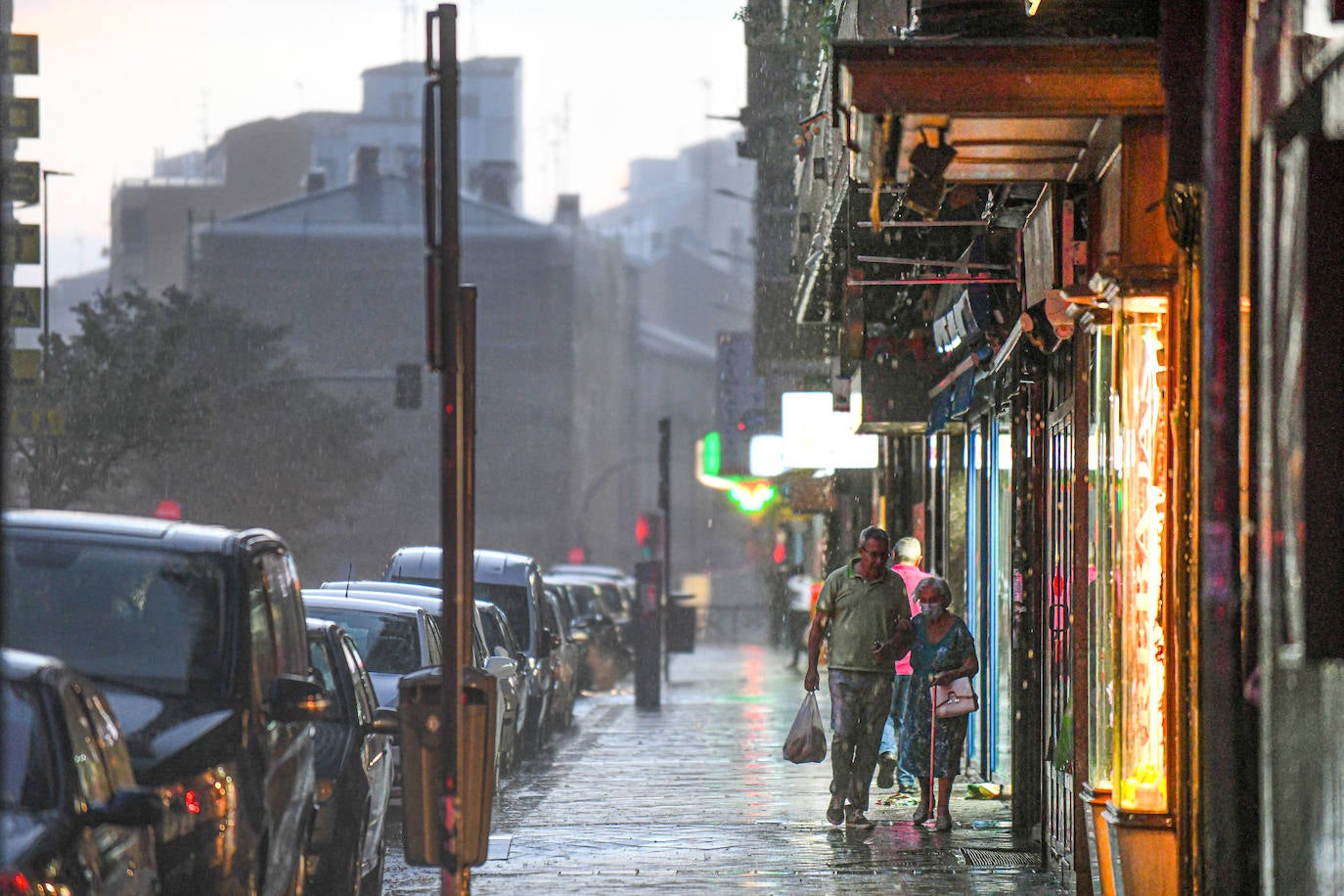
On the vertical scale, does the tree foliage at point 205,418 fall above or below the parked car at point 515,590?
above

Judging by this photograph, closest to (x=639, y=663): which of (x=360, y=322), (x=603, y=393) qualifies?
(x=360, y=322)

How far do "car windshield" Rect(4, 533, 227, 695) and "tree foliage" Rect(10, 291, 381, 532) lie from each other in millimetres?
38868

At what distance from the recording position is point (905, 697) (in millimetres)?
16016

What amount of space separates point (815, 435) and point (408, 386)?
16818 mm

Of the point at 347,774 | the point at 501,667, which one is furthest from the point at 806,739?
the point at 347,774

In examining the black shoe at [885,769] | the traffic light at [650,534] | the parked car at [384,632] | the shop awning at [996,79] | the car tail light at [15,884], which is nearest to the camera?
the car tail light at [15,884]

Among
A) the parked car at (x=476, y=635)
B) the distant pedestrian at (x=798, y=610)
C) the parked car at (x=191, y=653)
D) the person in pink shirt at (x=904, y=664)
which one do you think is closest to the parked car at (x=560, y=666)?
the distant pedestrian at (x=798, y=610)

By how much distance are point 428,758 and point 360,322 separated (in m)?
63.5

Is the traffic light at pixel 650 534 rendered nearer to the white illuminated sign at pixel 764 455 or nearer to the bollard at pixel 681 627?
the bollard at pixel 681 627

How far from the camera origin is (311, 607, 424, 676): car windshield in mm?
15594

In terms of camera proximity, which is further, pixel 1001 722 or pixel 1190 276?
pixel 1001 722

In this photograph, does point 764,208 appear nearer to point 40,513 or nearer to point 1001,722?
point 1001,722

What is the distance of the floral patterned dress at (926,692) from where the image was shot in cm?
1445

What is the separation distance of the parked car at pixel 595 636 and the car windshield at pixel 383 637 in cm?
1735
